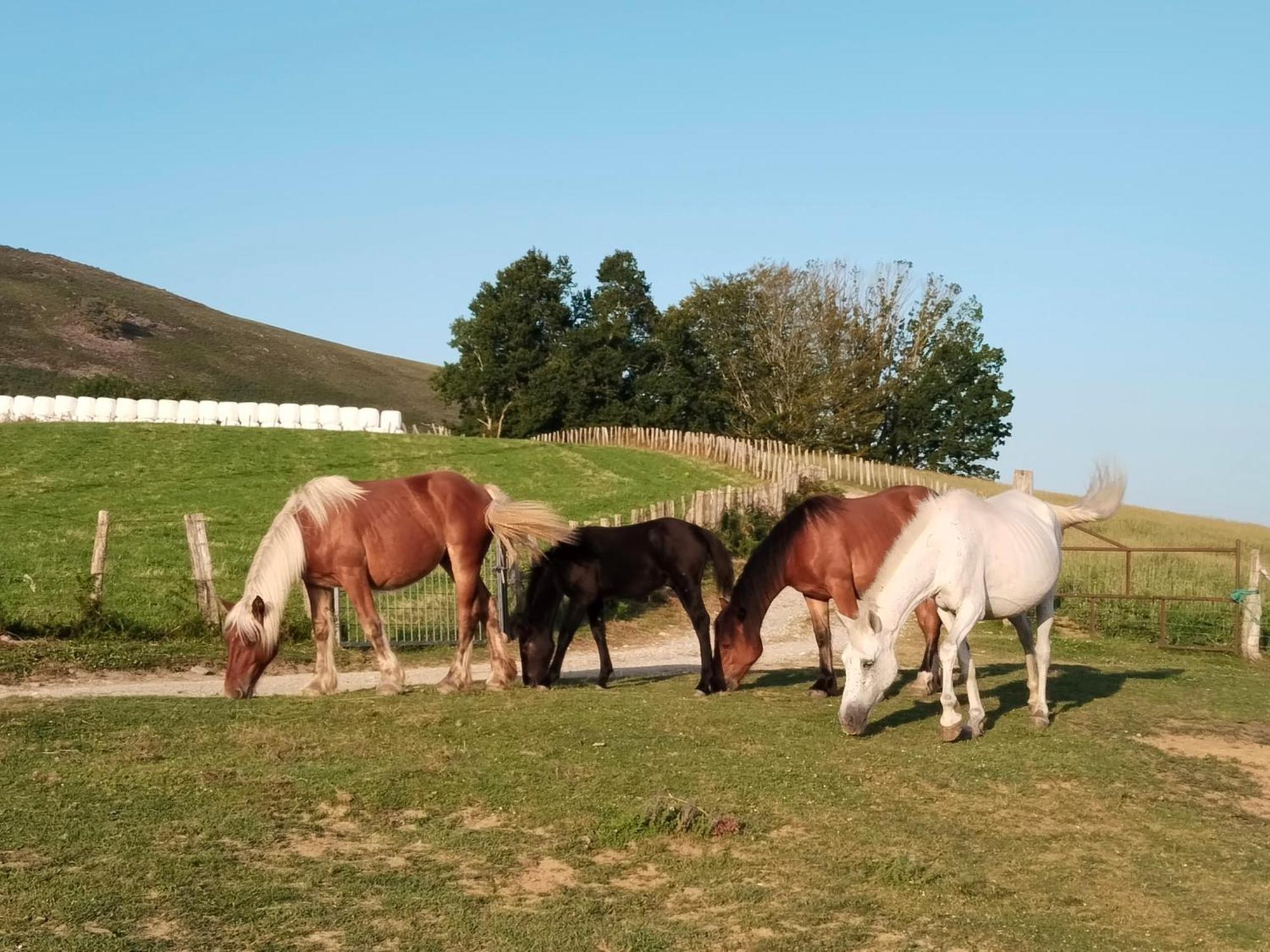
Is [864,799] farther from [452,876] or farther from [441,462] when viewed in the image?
[441,462]

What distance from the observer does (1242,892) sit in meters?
6.35

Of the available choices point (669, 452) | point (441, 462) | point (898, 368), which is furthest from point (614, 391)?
point (441, 462)

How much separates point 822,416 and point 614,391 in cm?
1122

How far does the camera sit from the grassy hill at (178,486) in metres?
18.8

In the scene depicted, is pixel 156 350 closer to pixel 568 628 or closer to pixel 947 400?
pixel 947 400

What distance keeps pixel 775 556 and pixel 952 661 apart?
2474 mm

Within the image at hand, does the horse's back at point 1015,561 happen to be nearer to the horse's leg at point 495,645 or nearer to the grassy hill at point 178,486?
the horse's leg at point 495,645

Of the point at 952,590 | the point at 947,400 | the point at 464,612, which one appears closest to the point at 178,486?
the point at 464,612

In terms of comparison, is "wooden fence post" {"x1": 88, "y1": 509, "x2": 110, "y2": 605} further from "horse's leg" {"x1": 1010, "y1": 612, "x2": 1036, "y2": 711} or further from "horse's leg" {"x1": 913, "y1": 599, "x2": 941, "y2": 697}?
"horse's leg" {"x1": 1010, "y1": 612, "x2": 1036, "y2": 711}

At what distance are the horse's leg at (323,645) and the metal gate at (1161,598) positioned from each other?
10.5 m

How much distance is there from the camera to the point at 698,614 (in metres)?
11.7

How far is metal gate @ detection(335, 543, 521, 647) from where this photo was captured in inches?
687

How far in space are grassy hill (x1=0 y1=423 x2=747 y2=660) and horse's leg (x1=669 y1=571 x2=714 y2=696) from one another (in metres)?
8.43

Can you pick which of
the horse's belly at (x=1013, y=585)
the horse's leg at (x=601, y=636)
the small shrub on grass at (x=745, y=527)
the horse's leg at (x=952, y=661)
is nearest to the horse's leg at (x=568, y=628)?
the horse's leg at (x=601, y=636)
